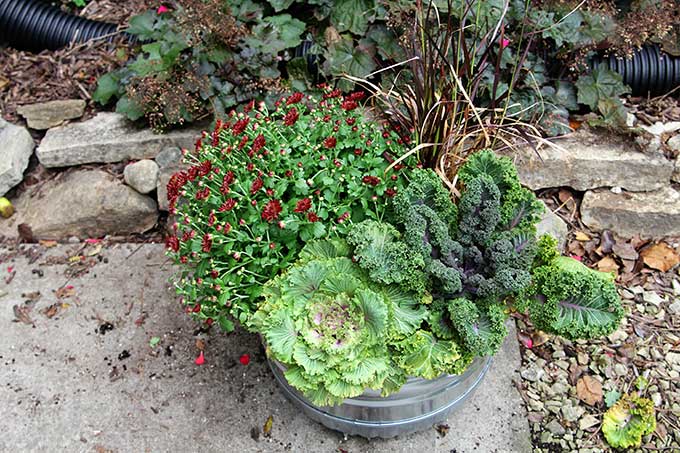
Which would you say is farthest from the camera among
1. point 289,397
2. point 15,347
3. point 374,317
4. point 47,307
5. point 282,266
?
point 47,307

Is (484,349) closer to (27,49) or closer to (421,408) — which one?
(421,408)

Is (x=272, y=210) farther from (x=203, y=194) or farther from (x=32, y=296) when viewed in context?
(x=32, y=296)

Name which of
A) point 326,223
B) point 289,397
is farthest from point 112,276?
point 326,223

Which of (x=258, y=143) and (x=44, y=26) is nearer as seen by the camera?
(x=258, y=143)

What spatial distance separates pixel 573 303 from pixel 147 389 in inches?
59.7

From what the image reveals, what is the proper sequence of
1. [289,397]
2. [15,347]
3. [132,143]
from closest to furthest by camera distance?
[289,397]
[15,347]
[132,143]

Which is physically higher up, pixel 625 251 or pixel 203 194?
pixel 203 194

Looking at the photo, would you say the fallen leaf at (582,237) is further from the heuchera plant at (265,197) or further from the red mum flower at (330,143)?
the red mum flower at (330,143)

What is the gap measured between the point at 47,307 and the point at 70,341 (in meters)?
0.25

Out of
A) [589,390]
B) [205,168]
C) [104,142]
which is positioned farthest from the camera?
[104,142]

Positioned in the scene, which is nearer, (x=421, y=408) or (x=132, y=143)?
(x=421, y=408)

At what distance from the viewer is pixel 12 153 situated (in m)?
3.01

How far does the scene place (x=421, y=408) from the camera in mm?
1892

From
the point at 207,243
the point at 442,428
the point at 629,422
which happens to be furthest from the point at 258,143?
the point at 629,422
